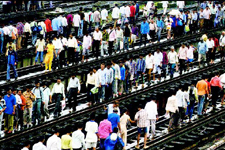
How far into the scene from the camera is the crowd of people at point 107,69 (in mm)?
22422

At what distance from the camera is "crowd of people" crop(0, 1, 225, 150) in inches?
883

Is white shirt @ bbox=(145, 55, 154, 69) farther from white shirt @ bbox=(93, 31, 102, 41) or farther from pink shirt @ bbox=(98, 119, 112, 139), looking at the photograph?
pink shirt @ bbox=(98, 119, 112, 139)

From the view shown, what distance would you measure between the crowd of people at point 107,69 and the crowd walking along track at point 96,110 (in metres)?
0.36

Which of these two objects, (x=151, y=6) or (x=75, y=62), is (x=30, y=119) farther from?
(x=151, y=6)

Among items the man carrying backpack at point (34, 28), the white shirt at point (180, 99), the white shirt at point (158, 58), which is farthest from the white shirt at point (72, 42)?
the white shirt at point (180, 99)

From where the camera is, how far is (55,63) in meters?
29.4

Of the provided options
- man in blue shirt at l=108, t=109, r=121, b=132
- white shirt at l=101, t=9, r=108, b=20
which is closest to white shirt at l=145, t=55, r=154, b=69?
man in blue shirt at l=108, t=109, r=121, b=132

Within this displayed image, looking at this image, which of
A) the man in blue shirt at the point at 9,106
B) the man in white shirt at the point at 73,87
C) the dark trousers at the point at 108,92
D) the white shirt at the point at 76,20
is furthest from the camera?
the white shirt at the point at 76,20

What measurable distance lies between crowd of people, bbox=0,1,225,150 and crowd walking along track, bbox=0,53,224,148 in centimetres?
36

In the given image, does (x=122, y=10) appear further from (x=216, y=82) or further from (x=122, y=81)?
(x=216, y=82)

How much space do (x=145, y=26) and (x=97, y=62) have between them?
352cm

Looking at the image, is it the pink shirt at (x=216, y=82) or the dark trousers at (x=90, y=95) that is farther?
the pink shirt at (x=216, y=82)

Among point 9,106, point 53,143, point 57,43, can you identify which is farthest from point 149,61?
point 53,143

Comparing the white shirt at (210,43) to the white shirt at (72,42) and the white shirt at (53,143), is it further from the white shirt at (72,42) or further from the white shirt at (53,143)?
the white shirt at (53,143)
